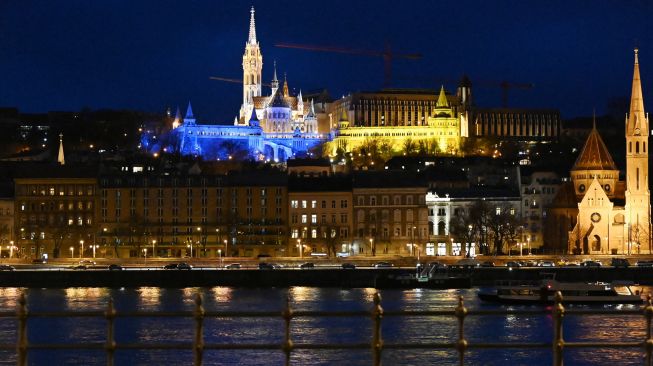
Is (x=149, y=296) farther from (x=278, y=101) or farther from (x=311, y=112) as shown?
(x=311, y=112)

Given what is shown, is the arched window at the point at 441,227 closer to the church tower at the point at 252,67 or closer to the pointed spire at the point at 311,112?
the pointed spire at the point at 311,112

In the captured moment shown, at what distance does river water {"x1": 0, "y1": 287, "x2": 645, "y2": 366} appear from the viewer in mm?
34438

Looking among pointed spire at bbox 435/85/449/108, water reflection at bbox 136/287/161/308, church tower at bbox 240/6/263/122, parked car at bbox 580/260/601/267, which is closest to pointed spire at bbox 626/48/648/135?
parked car at bbox 580/260/601/267

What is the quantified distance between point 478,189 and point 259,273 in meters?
34.8

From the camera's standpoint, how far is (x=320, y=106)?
557ft

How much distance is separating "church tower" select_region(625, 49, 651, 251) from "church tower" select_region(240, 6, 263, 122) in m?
84.1

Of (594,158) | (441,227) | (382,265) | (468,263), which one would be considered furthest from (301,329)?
(594,158)

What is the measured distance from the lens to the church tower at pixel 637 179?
92500 mm

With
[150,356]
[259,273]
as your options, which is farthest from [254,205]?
[150,356]

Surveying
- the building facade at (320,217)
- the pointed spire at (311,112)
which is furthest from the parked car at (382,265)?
the pointed spire at (311,112)

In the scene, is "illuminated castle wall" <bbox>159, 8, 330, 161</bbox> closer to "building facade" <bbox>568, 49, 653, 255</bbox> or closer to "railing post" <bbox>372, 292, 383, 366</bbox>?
"building facade" <bbox>568, 49, 653, 255</bbox>

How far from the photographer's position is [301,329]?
44.3 m

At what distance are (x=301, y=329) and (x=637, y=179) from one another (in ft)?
185

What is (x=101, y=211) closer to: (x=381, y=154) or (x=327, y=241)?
(x=327, y=241)
